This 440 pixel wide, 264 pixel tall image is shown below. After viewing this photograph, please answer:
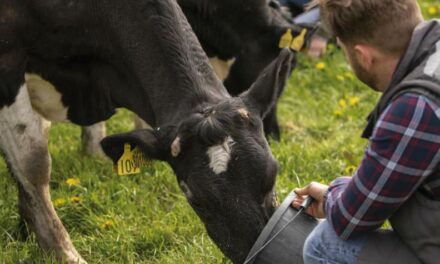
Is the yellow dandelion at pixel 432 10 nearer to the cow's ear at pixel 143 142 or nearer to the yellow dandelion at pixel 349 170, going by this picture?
the yellow dandelion at pixel 349 170

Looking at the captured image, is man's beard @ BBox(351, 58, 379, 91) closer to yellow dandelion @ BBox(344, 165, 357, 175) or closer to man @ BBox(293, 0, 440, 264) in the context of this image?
man @ BBox(293, 0, 440, 264)

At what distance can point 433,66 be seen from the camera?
282 cm

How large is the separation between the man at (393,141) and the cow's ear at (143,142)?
39.5 inches

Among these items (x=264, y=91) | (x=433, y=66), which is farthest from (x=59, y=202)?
(x=433, y=66)

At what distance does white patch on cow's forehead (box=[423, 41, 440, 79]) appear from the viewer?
9.19ft

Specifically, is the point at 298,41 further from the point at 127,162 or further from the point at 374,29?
the point at 374,29


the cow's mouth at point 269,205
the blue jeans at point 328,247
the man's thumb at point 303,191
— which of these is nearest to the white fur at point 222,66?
the cow's mouth at point 269,205

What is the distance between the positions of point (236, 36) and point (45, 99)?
182 cm

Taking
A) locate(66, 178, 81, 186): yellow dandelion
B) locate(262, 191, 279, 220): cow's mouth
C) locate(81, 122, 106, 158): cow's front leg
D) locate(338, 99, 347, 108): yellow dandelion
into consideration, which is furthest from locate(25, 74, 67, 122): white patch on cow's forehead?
locate(338, 99, 347, 108): yellow dandelion

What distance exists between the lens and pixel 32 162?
4.69 metres

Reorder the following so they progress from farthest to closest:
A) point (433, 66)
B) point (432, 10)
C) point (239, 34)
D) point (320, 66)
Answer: point (432, 10) < point (320, 66) < point (239, 34) < point (433, 66)

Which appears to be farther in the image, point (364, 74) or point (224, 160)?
point (224, 160)

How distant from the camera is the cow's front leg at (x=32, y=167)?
463 cm

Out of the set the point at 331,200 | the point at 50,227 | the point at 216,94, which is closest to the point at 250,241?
the point at 331,200
